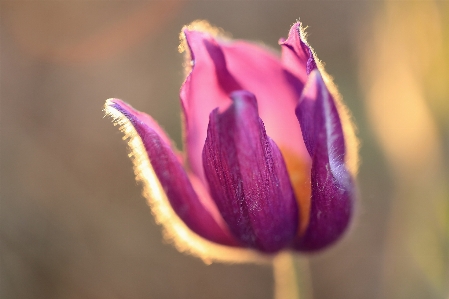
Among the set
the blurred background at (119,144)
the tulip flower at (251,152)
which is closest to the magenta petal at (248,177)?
the tulip flower at (251,152)

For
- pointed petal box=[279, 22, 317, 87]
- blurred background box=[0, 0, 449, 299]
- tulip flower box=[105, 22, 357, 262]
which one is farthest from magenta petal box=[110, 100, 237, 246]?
blurred background box=[0, 0, 449, 299]

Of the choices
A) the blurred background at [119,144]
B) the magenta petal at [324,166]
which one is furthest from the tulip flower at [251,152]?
the blurred background at [119,144]

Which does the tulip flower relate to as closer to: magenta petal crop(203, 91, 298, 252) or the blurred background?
magenta petal crop(203, 91, 298, 252)

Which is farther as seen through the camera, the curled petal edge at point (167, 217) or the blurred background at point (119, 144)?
the blurred background at point (119, 144)

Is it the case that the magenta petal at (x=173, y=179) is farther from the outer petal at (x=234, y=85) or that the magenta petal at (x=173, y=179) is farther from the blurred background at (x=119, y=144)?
the blurred background at (x=119, y=144)

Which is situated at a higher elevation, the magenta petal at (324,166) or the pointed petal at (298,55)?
the pointed petal at (298,55)

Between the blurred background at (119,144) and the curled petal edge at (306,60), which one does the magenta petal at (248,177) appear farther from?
the blurred background at (119,144)
